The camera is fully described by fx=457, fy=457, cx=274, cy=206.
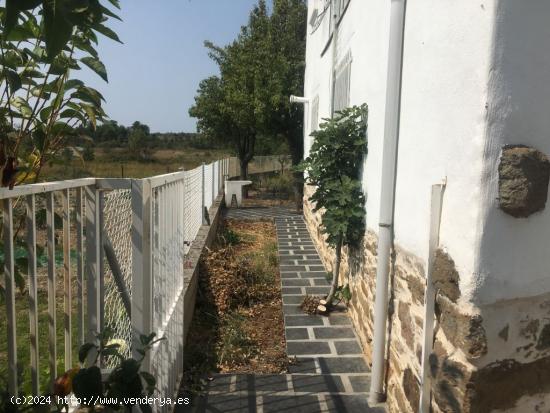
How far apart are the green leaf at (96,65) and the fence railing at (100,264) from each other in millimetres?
440

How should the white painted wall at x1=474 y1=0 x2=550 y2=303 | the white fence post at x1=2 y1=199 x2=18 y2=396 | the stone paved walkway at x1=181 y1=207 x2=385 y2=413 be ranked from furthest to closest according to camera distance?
the stone paved walkway at x1=181 y1=207 x2=385 y2=413 < the white painted wall at x1=474 y1=0 x2=550 y2=303 < the white fence post at x1=2 y1=199 x2=18 y2=396

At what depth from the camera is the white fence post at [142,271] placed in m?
2.20

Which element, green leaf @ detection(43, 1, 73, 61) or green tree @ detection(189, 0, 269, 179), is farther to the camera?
green tree @ detection(189, 0, 269, 179)

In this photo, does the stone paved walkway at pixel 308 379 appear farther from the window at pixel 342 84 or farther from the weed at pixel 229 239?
the weed at pixel 229 239

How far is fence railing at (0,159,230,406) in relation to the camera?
1.48 metres

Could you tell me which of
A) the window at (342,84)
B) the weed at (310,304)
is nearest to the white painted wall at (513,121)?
the weed at (310,304)

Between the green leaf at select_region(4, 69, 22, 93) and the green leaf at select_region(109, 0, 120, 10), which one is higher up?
the green leaf at select_region(109, 0, 120, 10)

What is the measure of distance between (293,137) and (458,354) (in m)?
13.1

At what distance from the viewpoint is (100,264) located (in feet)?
6.77

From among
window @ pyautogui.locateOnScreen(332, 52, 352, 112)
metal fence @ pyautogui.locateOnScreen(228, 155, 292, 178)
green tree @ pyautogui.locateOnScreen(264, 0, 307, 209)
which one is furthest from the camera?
metal fence @ pyautogui.locateOnScreen(228, 155, 292, 178)

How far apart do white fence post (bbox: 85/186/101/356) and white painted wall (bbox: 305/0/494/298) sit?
1616mm

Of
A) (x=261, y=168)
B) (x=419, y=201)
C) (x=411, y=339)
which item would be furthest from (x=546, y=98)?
(x=261, y=168)

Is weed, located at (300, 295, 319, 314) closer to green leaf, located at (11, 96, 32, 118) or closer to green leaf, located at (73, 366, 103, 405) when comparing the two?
green leaf, located at (73, 366, 103, 405)

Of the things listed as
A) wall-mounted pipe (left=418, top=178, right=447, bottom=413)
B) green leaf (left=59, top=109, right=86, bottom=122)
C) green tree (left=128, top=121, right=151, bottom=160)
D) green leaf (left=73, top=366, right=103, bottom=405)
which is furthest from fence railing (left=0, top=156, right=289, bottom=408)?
green tree (left=128, top=121, right=151, bottom=160)
